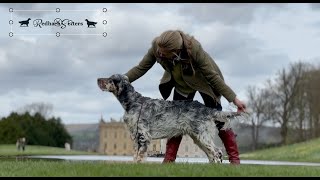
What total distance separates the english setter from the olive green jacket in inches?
15.0

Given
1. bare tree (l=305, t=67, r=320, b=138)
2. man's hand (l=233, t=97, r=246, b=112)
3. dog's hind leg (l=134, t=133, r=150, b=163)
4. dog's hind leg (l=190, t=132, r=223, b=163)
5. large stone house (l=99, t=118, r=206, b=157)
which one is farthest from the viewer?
bare tree (l=305, t=67, r=320, b=138)

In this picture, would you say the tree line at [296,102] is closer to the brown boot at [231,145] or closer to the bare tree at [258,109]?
the bare tree at [258,109]

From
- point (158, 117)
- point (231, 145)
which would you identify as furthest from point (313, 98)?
point (158, 117)

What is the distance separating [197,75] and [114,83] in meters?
1.38

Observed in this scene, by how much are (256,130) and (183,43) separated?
3408 cm

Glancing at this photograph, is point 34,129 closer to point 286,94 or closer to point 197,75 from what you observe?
point 286,94

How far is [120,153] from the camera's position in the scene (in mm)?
18422

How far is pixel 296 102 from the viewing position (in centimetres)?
4738

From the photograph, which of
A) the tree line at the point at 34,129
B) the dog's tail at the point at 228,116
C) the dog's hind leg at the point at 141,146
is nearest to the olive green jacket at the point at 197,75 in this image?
the dog's tail at the point at 228,116

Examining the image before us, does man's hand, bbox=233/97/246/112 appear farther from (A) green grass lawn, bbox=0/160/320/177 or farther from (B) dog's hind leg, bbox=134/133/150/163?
(B) dog's hind leg, bbox=134/133/150/163

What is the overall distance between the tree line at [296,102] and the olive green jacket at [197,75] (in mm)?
36739

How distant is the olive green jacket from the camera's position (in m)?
9.11

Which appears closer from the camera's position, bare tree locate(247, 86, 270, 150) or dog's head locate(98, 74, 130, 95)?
dog's head locate(98, 74, 130, 95)

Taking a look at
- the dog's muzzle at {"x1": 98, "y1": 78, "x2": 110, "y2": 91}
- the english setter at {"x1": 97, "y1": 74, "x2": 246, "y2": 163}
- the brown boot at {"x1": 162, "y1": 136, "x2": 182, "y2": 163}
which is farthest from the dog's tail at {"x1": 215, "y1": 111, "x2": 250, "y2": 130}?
the dog's muzzle at {"x1": 98, "y1": 78, "x2": 110, "y2": 91}
